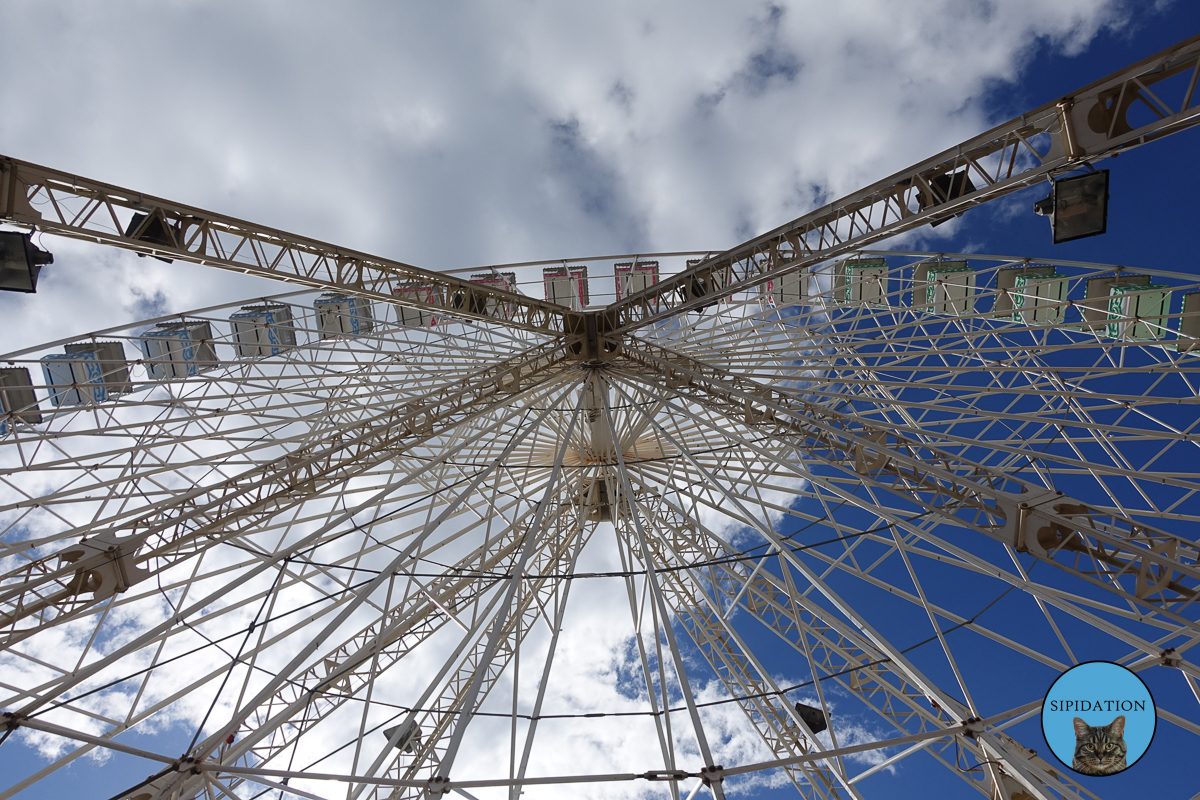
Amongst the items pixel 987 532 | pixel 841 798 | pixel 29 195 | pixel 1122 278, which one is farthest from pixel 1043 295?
pixel 29 195

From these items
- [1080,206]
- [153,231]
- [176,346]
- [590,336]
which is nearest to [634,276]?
[590,336]

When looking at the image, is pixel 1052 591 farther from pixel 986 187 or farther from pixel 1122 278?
pixel 1122 278

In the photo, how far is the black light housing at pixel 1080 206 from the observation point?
14367 millimetres

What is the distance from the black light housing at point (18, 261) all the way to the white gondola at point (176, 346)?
9.22 m

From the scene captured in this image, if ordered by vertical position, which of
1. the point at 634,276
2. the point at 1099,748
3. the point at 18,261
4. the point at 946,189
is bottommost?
the point at 1099,748

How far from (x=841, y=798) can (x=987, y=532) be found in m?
14.3

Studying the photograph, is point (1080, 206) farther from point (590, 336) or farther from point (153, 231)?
point (153, 231)

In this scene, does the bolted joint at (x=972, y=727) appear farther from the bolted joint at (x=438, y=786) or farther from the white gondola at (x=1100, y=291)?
the white gondola at (x=1100, y=291)

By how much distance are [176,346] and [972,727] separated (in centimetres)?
3050

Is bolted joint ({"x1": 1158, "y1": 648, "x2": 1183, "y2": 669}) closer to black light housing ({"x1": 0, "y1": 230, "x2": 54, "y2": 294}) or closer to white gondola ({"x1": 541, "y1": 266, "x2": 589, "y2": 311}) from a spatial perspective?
white gondola ({"x1": 541, "y1": 266, "x2": 589, "y2": 311})

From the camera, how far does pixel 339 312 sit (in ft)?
97.3

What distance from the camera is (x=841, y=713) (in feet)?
124

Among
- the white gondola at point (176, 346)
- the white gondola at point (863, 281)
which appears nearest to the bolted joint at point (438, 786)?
the white gondola at point (176, 346)

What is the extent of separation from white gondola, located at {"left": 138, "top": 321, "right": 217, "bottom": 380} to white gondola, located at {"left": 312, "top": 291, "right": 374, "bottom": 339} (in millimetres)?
4694
